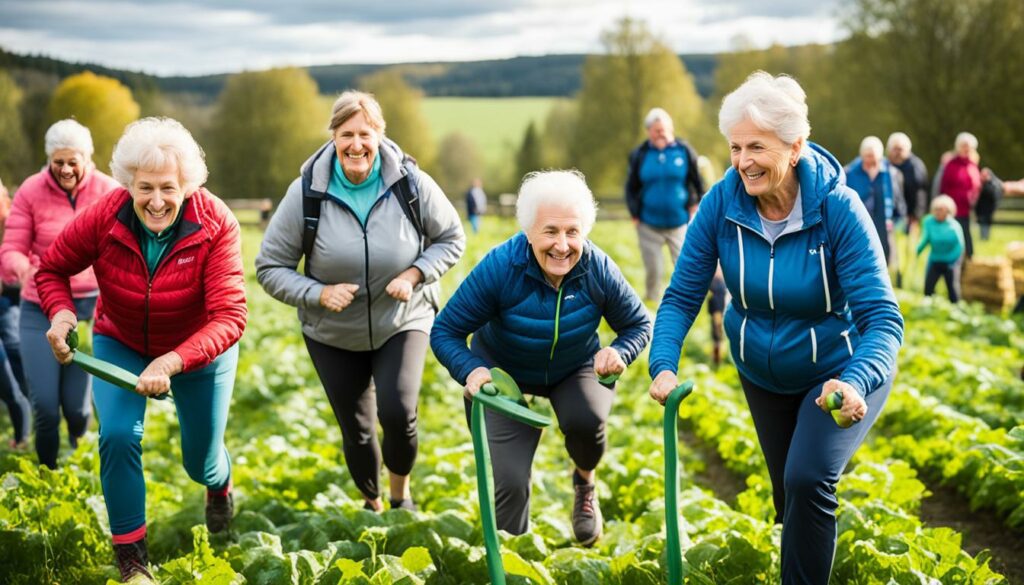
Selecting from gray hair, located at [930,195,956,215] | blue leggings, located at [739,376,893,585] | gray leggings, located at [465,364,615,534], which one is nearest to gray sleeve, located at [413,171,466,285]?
gray leggings, located at [465,364,615,534]

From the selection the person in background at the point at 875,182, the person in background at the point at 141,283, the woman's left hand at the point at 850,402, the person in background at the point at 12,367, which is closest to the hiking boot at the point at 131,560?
the person in background at the point at 141,283

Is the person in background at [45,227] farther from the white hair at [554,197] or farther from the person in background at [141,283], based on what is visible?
the white hair at [554,197]

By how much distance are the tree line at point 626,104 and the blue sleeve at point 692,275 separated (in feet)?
118

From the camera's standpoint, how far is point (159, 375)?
405 cm

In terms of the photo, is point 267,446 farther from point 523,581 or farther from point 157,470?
point 523,581

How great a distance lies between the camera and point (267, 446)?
736 cm

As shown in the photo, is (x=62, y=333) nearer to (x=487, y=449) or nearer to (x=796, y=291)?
(x=487, y=449)

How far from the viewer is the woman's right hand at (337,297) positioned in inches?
193

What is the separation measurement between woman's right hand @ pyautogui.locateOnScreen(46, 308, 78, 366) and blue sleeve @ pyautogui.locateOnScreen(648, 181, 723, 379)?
2314mm

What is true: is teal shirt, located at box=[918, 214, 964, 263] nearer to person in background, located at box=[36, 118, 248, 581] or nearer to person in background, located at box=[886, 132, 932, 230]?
person in background, located at box=[886, 132, 932, 230]

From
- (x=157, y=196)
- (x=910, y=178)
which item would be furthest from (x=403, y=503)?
(x=910, y=178)

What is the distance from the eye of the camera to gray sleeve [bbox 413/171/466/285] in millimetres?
5199

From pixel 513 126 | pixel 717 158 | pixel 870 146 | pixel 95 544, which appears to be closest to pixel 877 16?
pixel 717 158

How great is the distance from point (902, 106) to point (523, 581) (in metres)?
37.6
